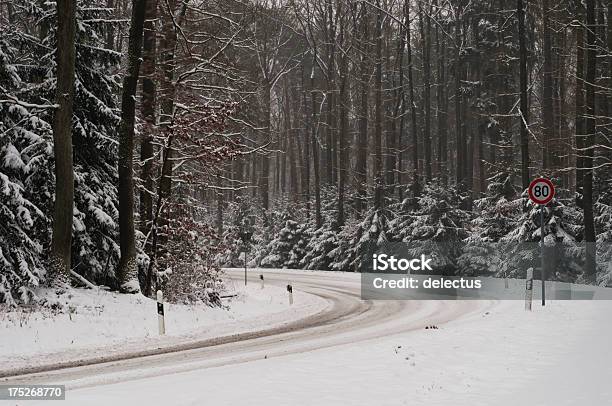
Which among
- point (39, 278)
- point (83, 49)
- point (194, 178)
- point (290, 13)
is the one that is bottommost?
point (39, 278)

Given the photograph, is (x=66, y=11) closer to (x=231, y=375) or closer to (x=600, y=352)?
(x=231, y=375)

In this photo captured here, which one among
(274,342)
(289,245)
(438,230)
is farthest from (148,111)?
(289,245)

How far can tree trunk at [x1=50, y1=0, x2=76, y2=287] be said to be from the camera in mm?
15703

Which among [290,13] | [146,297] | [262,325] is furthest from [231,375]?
[290,13]

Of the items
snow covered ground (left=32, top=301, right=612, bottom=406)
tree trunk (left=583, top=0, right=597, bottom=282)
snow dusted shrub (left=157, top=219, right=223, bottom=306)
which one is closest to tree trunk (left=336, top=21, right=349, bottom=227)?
tree trunk (left=583, top=0, right=597, bottom=282)

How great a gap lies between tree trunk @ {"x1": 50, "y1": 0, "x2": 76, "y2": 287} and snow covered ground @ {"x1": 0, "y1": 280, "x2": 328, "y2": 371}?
0.95m

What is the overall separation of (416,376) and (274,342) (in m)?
4.94

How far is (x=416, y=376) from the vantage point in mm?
9781

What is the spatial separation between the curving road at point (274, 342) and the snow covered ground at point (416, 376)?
2.82 ft

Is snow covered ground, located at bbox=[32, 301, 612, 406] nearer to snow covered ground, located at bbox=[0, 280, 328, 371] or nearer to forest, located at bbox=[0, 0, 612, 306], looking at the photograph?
snow covered ground, located at bbox=[0, 280, 328, 371]

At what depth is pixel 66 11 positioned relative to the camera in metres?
15.8

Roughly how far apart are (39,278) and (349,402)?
406 inches

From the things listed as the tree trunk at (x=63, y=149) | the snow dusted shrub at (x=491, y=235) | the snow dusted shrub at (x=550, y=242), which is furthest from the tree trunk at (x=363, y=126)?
the tree trunk at (x=63, y=149)

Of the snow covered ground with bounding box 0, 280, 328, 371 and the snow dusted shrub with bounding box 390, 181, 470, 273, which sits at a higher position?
the snow dusted shrub with bounding box 390, 181, 470, 273
